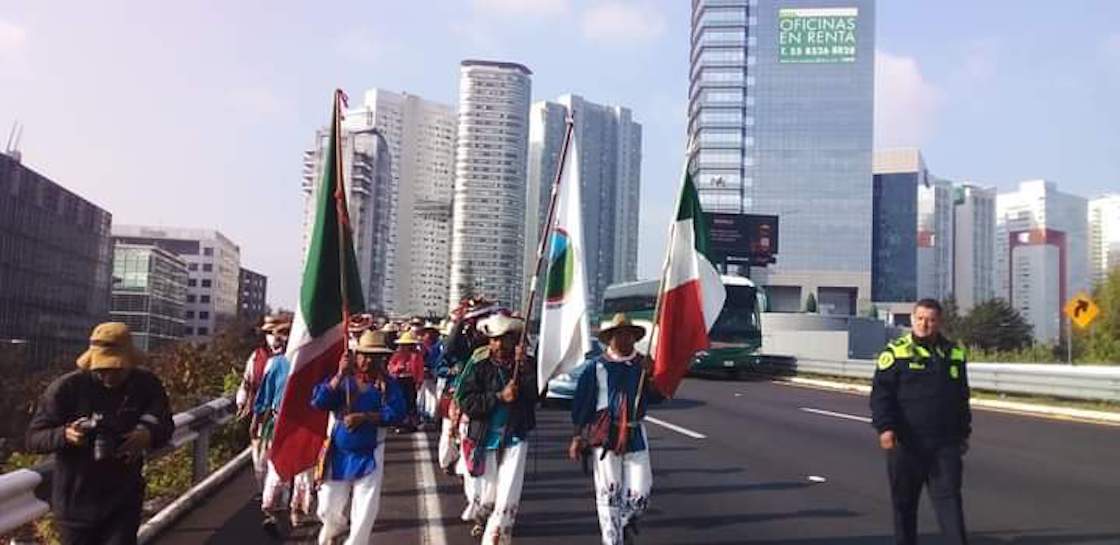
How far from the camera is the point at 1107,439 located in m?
15.2

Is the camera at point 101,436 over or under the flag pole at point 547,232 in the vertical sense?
under

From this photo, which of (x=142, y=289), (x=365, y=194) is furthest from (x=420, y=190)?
(x=142, y=289)

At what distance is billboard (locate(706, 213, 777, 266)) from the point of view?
6034cm

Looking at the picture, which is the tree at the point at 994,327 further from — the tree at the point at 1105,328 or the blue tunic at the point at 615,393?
the blue tunic at the point at 615,393

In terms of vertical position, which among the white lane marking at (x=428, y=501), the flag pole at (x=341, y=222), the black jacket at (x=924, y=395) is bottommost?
the white lane marking at (x=428, y=501)

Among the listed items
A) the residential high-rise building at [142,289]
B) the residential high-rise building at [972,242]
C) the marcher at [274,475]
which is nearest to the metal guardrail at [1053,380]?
the marcher at [274,475]

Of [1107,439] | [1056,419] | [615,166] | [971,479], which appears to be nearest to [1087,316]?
[1056,419]

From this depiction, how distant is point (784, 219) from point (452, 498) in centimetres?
12245

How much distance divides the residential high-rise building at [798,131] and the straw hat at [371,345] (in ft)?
390

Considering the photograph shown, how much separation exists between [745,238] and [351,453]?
55.2m

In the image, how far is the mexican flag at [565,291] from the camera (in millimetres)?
7320

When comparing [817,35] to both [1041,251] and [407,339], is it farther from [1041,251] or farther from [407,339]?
[407,339]

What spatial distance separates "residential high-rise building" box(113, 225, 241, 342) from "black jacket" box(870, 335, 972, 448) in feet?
423

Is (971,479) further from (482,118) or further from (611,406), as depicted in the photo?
(482,118)
